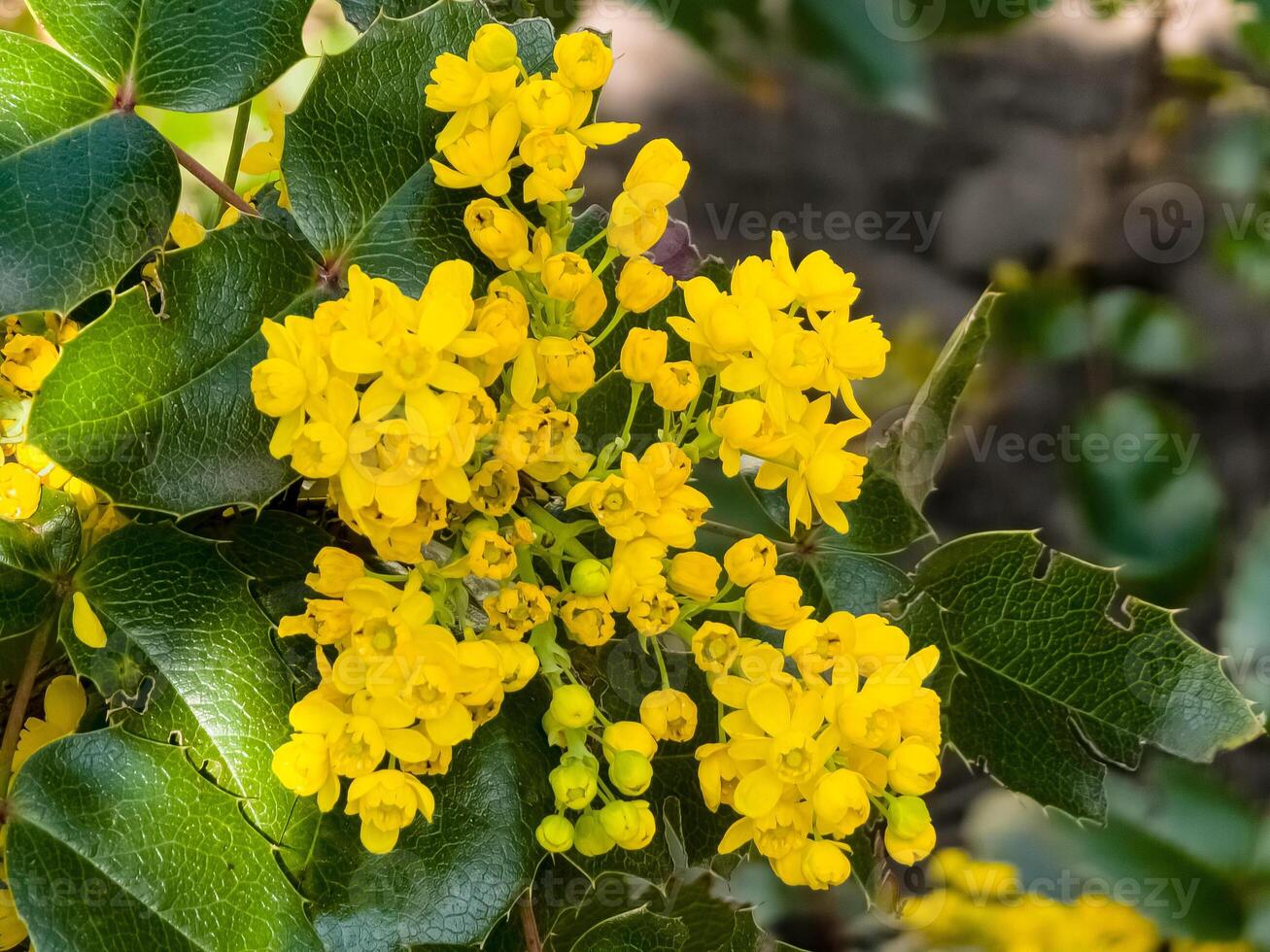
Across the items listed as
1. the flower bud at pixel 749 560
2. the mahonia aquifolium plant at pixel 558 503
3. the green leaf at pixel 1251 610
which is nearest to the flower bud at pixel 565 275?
the mahonia aquifolium plant at pixel 558 503

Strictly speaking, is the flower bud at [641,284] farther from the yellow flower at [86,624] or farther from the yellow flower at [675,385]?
the yellow flower at [86,624]

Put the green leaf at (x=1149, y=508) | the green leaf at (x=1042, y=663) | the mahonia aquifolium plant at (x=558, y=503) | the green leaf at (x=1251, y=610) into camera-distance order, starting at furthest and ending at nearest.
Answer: the green leaf at (x=1149, y=508), the green leaf at (x=1251, y=610), the green leaf at (x=1042, y=663), the mahonia aquifolium plant at (x=558, y=503)

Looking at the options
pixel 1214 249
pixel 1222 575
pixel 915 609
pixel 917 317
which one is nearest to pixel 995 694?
pixel 915 609

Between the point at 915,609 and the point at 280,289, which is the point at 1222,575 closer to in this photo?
the point at 915,609

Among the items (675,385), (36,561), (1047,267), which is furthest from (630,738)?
(1047,267)

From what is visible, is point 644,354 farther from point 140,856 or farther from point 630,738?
point 140,856

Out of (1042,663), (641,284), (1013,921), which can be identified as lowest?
(1013,921)
